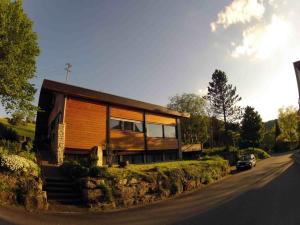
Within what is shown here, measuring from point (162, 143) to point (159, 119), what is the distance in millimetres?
2662

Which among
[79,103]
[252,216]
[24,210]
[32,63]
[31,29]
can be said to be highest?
[31,29]

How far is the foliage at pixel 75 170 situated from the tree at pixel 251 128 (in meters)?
56.7

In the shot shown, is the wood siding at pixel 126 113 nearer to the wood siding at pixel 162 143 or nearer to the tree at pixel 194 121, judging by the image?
the wood siding at pixel 162 143

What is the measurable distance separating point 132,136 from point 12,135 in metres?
10.6

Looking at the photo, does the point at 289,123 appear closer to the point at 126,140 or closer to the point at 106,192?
the point at 126,140

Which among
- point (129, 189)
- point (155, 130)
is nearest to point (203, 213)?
point (129, 189)

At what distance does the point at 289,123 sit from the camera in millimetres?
72438

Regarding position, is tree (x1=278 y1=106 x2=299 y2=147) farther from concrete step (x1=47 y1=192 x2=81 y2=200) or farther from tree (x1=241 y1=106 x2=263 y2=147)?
concrete step (x1=47 y1=192 x2=81 y2=200)

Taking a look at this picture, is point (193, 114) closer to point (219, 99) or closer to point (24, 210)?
point (219, 99)

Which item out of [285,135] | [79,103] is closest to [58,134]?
[79,103]

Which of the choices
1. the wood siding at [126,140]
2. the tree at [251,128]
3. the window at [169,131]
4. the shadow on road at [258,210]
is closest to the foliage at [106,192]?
the shadow on road at [258,210]

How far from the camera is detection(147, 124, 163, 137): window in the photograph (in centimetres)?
2714

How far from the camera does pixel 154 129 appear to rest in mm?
27859

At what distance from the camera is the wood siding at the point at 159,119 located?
27237mm
